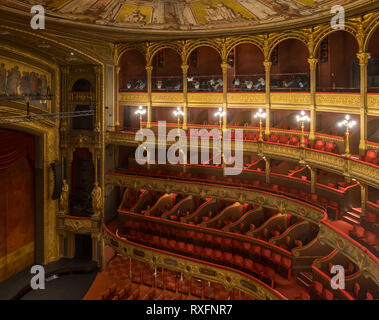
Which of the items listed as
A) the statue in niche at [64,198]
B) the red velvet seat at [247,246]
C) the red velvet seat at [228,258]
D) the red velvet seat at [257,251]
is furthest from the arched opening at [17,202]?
the red velvet seat at [257,251]

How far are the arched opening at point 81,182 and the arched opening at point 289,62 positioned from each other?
1092 cm

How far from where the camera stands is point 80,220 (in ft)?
66.2

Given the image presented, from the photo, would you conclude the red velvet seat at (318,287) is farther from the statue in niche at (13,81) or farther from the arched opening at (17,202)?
the statue in niche at (13,81)

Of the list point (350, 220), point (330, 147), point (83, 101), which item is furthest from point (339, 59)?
point (83, 101)

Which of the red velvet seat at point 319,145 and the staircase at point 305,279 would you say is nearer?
the staircase at point 305,279

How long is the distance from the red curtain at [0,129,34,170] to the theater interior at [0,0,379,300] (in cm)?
8

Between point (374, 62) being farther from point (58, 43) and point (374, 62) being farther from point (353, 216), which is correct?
point (58, 43)

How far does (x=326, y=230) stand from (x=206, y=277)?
18.9ft

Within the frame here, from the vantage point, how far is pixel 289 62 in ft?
64.5

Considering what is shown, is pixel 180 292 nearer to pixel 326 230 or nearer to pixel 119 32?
pixel 326 230

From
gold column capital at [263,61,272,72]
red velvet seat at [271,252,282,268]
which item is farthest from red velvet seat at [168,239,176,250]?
gold column capital at [263,61,272,72]

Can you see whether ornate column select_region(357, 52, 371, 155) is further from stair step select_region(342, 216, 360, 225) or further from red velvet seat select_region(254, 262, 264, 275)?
red velvet seat select_region(254, 262, 264, 275)

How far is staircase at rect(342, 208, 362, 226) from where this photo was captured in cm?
1247

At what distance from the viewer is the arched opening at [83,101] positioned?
20.3 m
